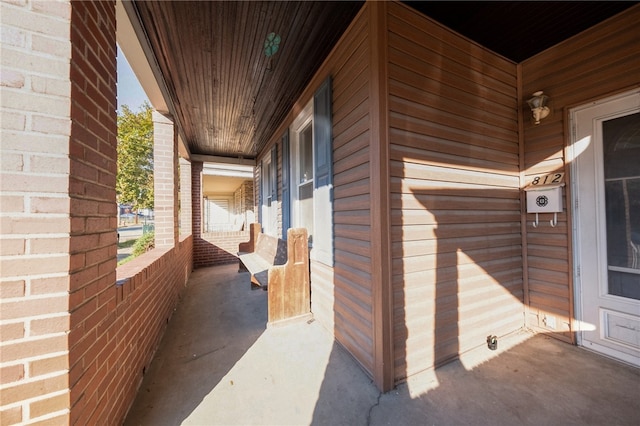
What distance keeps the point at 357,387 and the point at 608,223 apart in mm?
2665

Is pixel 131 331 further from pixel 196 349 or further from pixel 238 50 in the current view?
pixel 238 50

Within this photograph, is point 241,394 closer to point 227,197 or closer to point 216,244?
point 216,244

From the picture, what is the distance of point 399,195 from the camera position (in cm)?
192

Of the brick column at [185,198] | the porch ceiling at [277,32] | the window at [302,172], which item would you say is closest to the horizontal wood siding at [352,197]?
the porch ceiling at [277,32]

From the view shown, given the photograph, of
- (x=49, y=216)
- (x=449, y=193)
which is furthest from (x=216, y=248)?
(x=449, y=193)

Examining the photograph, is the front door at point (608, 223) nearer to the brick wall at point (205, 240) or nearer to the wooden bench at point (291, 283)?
the wooden bench at point (291, 283)

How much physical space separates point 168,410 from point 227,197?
1525cm

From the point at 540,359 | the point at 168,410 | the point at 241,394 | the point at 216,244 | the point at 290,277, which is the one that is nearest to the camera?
the point at 168,410

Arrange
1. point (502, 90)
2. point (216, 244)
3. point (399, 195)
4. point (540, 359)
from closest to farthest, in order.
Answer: point (399, 195) < point (540, 359) < point (502, 90) < point (216, 244)

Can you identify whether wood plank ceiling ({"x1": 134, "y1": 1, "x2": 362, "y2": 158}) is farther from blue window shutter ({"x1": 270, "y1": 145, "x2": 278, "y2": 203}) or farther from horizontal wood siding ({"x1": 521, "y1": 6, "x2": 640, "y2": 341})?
horizontal wood siding ({"x1": 521, "y1": 6, "x2": 640, "y2": 341})

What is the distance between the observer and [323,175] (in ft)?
8.87

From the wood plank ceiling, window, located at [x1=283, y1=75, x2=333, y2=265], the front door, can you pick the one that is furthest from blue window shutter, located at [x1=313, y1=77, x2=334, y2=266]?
the front door

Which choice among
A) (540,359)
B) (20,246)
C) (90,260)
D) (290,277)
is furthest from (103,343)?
(540,359)

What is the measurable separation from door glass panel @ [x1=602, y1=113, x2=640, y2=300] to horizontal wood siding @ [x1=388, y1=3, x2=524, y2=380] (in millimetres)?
644
